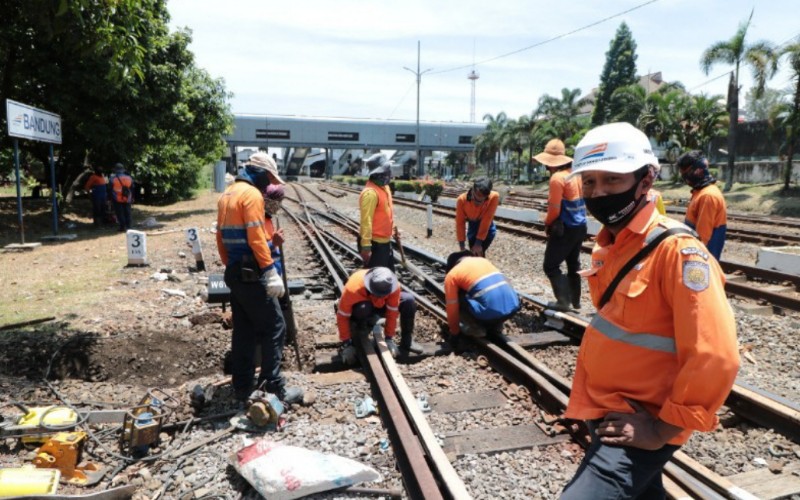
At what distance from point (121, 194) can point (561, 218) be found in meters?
12.4

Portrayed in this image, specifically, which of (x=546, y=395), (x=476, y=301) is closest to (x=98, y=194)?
(x=476, y=301)

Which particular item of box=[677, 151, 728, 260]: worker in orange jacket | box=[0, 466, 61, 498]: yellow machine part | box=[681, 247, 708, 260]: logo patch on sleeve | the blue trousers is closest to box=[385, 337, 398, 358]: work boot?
box=[0, 466, 61, 498]: yellow machine part

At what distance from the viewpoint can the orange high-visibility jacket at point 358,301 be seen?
538cm

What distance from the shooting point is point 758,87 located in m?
27.2

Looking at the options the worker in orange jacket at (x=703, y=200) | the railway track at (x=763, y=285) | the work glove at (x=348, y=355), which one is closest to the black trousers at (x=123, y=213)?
the work glove at (x=348, y=355)

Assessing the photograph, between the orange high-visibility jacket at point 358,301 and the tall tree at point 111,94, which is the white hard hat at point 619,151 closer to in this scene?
the orange high-visibility jacket at point 358,301

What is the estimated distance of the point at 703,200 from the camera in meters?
6.01

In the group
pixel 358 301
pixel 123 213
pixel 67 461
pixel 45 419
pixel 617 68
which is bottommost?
pixel 67 461

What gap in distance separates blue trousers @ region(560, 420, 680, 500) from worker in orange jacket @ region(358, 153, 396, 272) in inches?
177

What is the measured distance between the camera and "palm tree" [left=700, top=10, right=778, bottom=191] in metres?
26.9

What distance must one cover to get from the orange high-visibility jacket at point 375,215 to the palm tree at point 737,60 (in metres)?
28.9

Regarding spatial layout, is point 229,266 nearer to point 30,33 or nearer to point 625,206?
point 625,206

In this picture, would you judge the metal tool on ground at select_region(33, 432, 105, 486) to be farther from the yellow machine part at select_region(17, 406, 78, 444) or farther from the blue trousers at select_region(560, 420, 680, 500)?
the blue trousers at select_region(560, 420, 680, 500)

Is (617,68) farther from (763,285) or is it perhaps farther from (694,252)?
(694,252)
